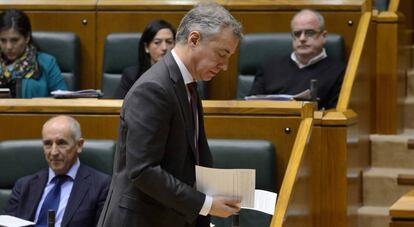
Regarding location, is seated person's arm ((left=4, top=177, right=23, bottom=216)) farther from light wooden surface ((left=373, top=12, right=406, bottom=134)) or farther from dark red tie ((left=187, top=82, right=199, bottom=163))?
light wooden surface ((left=373, top=12, right=406, bottom=134))

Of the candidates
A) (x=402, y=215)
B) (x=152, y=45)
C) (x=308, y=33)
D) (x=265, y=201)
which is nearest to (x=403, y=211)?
(x=402, y=215)

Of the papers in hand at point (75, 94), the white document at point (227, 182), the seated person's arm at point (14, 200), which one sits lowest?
the seated person's arm at point (14, 200)

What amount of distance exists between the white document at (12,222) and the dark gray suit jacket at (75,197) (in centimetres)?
12

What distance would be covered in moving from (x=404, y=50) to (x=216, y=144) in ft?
3.79

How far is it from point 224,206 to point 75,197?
0.97 m

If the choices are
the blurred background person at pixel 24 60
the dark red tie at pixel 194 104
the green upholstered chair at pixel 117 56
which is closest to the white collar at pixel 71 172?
the blurred background person at pixel 24 60

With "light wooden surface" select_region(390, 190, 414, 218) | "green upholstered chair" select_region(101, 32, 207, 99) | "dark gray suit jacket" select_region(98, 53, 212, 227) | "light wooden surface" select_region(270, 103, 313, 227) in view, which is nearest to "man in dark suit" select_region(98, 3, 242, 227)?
"dark gray suit jacket" select_region(98, 53, 212, 227)

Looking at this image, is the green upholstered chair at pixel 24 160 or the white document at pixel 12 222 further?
the green upholstered chair at pixel 24 160

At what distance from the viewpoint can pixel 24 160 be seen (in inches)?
105

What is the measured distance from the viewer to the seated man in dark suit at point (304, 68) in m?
3.17

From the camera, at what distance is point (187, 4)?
3.54 m

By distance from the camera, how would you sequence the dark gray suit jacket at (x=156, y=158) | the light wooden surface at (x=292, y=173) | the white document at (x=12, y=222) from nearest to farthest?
the dark gray suit jacket at (x=156, y=158), the light wooden surface at (x=292, y=173), the white document at (x=12, y=222)

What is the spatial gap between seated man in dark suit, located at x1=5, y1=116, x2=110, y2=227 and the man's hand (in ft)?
3.06

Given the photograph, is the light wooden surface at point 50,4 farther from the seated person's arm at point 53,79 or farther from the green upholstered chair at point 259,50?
the green upholstered chair at point 259,50
